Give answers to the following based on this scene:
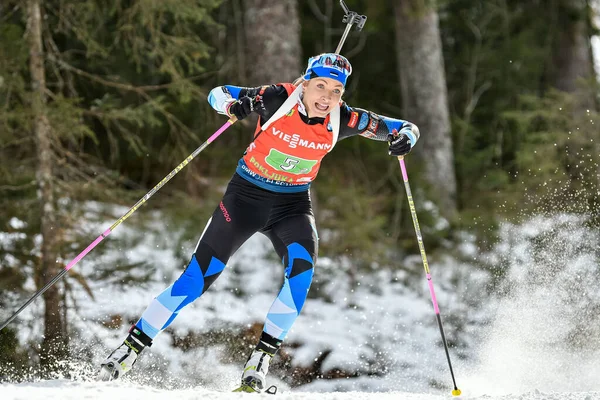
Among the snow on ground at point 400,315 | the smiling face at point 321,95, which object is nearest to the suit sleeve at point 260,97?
the smiling face at point 321,95

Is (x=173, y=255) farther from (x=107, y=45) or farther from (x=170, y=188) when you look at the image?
(x=107, y=45)

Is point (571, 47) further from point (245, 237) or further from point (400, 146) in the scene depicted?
point (245, 237)

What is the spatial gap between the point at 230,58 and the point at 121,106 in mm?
2595

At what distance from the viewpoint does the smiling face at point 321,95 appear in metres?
4.71

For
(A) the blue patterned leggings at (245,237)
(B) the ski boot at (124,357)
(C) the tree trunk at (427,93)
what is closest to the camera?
(B) the ski boot at (124,357)

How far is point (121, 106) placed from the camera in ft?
29.4

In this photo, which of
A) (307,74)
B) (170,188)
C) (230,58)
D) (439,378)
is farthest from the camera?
(230,58)

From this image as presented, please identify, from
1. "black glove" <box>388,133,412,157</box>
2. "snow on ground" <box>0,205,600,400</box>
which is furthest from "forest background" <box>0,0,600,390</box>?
"black glove" <box>388,133,412,157</box>

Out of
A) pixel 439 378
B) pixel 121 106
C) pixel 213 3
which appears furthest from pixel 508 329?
pixel 121 106

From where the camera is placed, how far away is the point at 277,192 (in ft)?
16.3

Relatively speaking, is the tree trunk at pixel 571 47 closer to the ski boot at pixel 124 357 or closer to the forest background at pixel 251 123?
the forest background at pixel 251 123

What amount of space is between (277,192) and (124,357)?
1.46 m

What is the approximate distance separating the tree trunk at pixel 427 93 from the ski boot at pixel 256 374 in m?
6.76

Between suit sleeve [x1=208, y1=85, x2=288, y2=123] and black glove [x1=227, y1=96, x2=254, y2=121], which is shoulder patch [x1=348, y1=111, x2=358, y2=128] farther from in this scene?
black glove [x1=227, y1=96, x2=254, y2=121]
